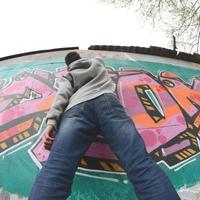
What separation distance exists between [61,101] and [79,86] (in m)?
0.25

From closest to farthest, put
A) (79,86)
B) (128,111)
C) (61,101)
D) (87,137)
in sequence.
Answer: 1. (87,137)
2. (61,101)
3. (79,86)
4. (128,111)

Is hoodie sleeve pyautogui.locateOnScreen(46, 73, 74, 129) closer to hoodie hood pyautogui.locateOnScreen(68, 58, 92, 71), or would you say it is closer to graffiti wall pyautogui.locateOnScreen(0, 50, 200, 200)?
hoodie hood pyautogui.locateOnScreen(68, 58, 92, 71)

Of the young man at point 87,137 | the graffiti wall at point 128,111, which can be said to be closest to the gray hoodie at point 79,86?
the young man at point 87,137

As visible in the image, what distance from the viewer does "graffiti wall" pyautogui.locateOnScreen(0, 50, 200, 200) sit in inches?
165

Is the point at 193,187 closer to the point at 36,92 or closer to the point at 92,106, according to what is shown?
the point at 92,106

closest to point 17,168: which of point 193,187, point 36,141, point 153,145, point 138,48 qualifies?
point 36,141

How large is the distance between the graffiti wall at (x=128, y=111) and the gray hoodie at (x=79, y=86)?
42 cm

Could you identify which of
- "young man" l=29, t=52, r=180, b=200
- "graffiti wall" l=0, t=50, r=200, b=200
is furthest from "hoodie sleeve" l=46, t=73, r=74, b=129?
"graffiti wall" l=0, t=50, r=200, b=200

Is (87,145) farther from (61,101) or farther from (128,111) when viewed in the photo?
(128,111)

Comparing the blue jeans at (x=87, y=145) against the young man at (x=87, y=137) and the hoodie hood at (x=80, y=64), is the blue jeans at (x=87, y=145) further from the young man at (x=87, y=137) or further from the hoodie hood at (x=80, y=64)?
the hoodie hood at (x=80, y=64)

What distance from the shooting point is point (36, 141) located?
4.57 metres

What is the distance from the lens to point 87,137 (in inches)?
150

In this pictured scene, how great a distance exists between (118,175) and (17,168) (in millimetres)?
920

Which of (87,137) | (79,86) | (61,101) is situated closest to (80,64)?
(79,86)
